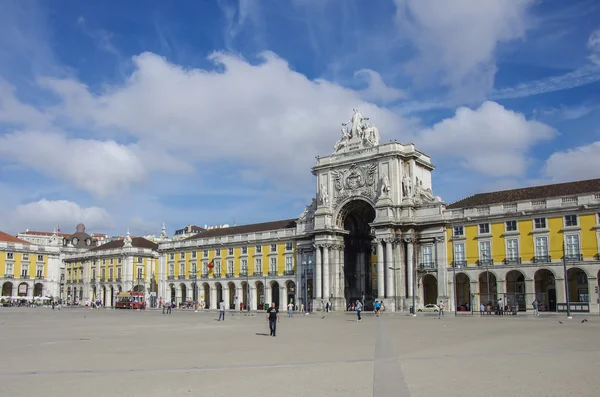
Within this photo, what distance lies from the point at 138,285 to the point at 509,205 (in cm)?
7258

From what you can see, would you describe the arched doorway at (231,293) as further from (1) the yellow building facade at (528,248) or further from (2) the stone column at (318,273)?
(1) the yellow building facade at (528,248)

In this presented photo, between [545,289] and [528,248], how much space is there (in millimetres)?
5319

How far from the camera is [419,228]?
71.1 metres

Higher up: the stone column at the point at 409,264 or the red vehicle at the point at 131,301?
the stone column at the point at 409,264

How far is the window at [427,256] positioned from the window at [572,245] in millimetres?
15061

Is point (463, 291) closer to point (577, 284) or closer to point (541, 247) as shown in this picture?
point (541, 247)

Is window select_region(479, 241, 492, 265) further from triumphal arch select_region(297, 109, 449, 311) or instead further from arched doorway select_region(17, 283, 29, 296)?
arched doorway select_region(17, 283, 29, 296)

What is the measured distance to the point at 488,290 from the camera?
65375 millimetres

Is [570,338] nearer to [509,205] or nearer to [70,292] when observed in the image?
[509,205]

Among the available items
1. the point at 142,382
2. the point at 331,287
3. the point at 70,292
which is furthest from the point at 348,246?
the point at 70,292

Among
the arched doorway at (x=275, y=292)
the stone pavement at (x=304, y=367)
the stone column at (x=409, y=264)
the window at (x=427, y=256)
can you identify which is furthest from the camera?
the arched doorway at (x=275, y=292)

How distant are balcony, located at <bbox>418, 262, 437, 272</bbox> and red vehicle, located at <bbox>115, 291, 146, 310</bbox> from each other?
45.5 m

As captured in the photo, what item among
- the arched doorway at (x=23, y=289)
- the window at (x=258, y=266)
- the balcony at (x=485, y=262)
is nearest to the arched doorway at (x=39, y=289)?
the arched doorway at (x=23, y=289)

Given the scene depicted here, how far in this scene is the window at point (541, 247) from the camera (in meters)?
61.9
